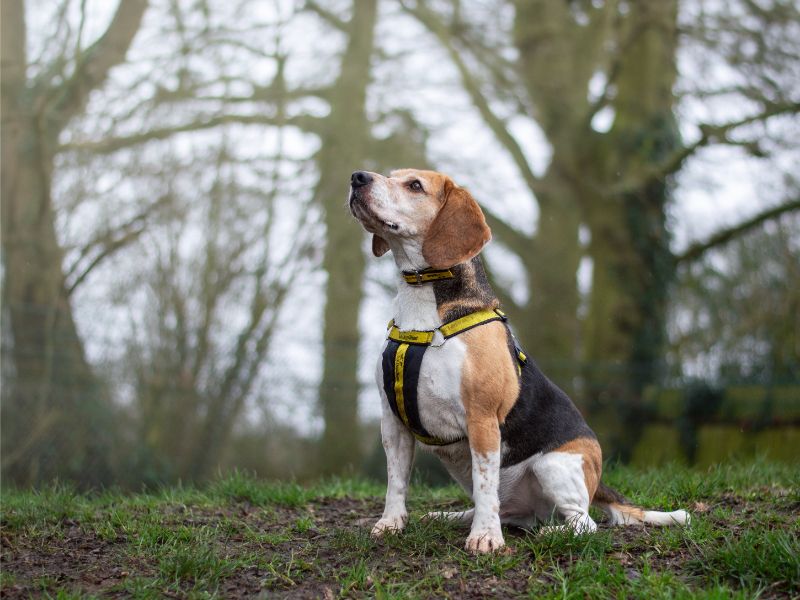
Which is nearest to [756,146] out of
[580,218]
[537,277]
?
[580,218]

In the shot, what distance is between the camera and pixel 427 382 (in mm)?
4219

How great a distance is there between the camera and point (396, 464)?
4512 mm

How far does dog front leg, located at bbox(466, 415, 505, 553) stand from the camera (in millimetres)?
4145

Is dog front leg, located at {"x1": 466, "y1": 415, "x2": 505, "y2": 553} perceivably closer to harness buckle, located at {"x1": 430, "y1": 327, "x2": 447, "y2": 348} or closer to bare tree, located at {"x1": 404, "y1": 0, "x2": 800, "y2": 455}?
harness buckle, located at {"x1": 430, "y1": 327, "x2": 447, "y2": 348}

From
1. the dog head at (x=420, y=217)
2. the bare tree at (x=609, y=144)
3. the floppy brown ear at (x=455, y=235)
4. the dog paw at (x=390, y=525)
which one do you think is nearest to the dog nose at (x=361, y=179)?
the dog head at (x=420, y=217)

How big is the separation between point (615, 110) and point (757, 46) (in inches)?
83.5

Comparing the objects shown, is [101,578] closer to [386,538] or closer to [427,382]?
[386,538]

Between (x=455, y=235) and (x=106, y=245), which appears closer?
(x=455, y=235)

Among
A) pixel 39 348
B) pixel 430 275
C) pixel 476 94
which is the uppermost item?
pixel 476 94

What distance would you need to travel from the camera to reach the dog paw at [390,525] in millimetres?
4387

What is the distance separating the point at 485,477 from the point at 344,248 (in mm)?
7701

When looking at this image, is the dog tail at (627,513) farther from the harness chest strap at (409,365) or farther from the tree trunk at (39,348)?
the tree trunk at (39,348)

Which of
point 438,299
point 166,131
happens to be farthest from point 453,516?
point 166,131

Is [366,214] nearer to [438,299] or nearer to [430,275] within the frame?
[430,275]
